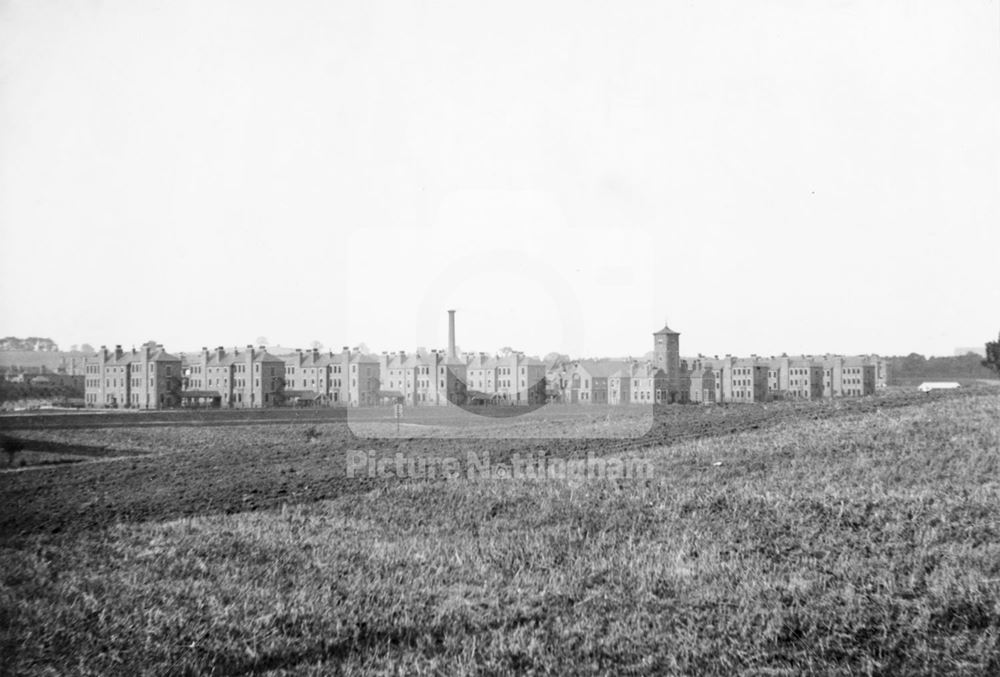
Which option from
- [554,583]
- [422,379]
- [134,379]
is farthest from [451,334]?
[554,583]

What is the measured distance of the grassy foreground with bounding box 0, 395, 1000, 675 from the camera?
6059mm

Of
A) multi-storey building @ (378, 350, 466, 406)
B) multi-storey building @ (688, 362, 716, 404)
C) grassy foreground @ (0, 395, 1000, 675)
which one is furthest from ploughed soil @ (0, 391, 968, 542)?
multi-storey building @ (688, 362, 716, 404)

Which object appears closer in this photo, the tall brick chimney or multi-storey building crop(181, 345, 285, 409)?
the tall brick chimney

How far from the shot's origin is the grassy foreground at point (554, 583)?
19.9 ft

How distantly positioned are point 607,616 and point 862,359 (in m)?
92.6

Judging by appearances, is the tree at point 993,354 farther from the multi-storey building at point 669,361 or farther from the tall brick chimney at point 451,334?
the tall brick chimney at point 451,334

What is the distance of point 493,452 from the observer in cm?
1973

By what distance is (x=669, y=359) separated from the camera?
65.2 meters

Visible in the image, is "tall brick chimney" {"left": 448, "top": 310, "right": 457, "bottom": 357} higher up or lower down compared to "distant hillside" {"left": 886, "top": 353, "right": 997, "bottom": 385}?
higher up

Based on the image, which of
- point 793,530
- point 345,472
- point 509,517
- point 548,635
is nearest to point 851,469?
point 793,530

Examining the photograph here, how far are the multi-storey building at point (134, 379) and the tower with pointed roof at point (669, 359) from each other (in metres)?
48.2

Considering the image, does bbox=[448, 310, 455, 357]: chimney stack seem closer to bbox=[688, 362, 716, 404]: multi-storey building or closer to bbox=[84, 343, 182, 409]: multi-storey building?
bbox=[688, 362, 716, 404]: multi-storey building

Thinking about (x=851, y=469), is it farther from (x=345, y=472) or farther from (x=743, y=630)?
(x=345, y=472)

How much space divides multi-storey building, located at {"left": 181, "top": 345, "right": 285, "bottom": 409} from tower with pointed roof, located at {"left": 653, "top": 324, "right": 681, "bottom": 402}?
1578 inches
